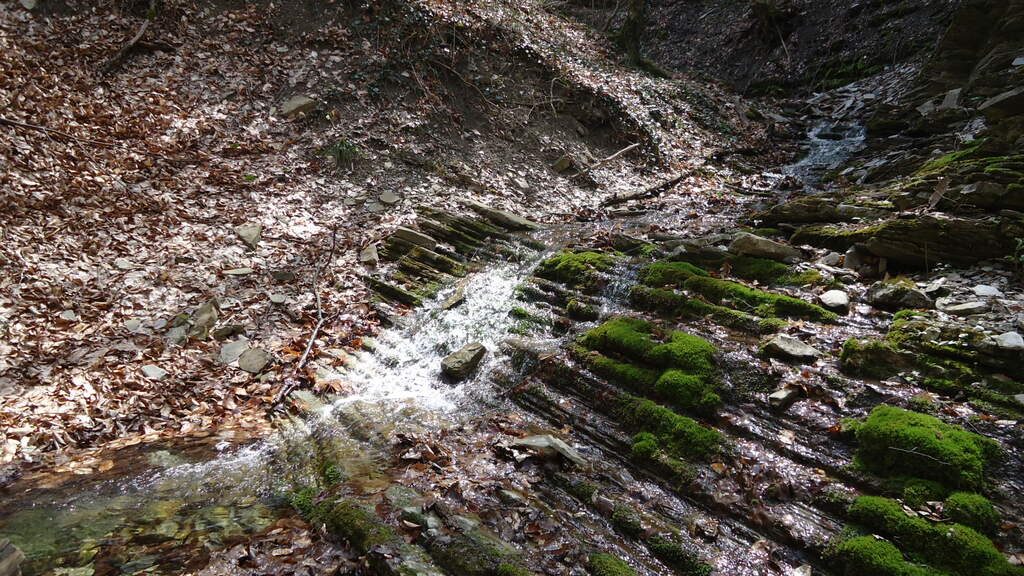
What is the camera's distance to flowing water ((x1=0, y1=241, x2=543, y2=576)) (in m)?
3.13

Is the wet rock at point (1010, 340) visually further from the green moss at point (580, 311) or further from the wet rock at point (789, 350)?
the green moss at point (580, 311)

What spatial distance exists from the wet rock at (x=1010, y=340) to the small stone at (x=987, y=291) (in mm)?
707

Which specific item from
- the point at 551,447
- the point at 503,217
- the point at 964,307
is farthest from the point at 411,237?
the point at 964,307

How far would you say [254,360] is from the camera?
18.5 feet

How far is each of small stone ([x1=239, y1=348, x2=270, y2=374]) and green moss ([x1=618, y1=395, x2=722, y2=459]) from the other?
169 inches

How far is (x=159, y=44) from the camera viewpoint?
926 centimetres

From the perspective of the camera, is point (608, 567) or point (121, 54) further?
point (121, 54)

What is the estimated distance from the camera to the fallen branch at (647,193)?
1037 cm

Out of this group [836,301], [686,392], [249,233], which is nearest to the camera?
[686,392]

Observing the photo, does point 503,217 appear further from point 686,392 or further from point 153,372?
point 153,372

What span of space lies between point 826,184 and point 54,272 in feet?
43.3

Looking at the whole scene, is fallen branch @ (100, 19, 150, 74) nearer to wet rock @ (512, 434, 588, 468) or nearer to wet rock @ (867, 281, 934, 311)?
wet rock @ (512, 434, 588, 468)

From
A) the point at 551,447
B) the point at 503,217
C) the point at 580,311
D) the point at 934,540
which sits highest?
the point at 503,217

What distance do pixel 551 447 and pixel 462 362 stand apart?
1.89m
